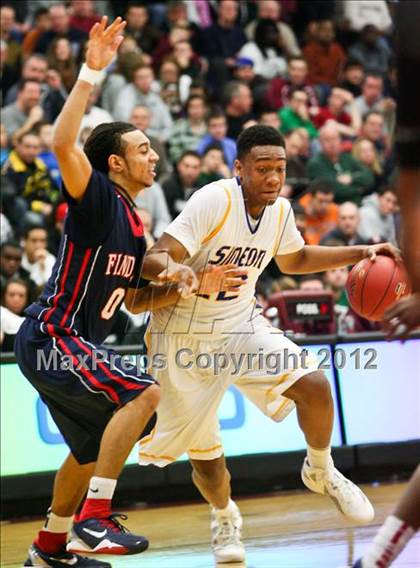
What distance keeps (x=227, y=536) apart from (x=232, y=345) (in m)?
1.05

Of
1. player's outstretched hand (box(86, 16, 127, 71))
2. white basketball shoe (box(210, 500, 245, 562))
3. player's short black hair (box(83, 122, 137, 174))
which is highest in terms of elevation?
player's outstretched hand (box(86, 16, 127, 71))

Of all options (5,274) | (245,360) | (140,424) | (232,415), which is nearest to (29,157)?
(5,274)

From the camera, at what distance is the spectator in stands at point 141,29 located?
48.1ft

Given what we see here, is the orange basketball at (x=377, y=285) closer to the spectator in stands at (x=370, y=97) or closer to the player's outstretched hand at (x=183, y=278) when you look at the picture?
the player's outstretched hand at (x=183, y=278)

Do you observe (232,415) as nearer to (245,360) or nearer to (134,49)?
(245,360)

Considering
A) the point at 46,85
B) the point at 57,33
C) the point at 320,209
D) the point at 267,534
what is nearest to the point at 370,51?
the point at 57,33

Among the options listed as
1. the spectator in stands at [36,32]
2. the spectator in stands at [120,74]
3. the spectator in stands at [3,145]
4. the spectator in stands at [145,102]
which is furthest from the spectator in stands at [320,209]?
the spectator in stands at [36,32]

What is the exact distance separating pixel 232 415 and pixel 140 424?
3555mm

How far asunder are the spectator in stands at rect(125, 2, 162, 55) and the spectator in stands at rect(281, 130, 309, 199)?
2210 mm

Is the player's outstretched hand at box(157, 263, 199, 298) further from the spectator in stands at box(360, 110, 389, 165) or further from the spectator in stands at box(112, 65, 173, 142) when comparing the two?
the spectator in stands at box(360, 110, 389, 165)

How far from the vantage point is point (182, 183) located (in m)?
12.3

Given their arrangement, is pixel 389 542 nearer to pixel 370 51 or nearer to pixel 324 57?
pixel 324 57

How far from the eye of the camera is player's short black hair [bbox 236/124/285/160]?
6.55 metres

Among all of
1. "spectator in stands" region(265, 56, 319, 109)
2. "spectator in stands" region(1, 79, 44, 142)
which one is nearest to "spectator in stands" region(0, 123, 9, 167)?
"spectator in stands" region(1, 79, 44, 142)
